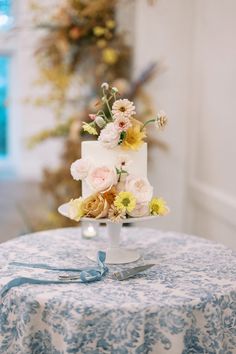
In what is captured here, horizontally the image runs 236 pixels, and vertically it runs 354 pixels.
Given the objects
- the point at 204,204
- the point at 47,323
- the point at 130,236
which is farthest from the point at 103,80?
the point at 47,323

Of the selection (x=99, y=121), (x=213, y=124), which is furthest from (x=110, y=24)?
(x=99, y=121)

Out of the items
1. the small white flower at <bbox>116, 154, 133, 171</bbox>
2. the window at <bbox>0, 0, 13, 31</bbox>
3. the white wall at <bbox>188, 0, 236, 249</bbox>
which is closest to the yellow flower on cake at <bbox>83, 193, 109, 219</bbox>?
the small white flower at <bbox>116, 154, 133, 171</bbox>

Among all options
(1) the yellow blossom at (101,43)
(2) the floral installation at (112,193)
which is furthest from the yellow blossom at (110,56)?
(2) the floral installation at (112,193)

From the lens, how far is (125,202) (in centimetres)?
148

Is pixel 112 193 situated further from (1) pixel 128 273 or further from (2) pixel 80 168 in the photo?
(1) pixel 128 273

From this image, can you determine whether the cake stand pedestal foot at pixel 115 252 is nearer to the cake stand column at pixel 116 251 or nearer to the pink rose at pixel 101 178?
the cake stand column at pixel 116 251

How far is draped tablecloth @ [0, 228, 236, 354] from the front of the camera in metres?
1.27

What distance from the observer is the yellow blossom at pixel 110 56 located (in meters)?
3.20

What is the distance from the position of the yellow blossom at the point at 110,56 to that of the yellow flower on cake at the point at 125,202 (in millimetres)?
1884

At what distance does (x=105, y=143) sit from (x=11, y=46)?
4.61 metres

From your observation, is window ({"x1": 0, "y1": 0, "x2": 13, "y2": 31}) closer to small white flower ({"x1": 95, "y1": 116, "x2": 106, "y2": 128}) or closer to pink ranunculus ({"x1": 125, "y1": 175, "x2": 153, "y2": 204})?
small white flower ({"x1": 95, "y1": 116, "x2": 106, "y2": 128})

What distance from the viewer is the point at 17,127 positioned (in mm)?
6051

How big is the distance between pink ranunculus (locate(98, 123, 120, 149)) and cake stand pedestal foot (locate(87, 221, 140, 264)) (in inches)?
10.1

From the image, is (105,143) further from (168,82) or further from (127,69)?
(127,69)
